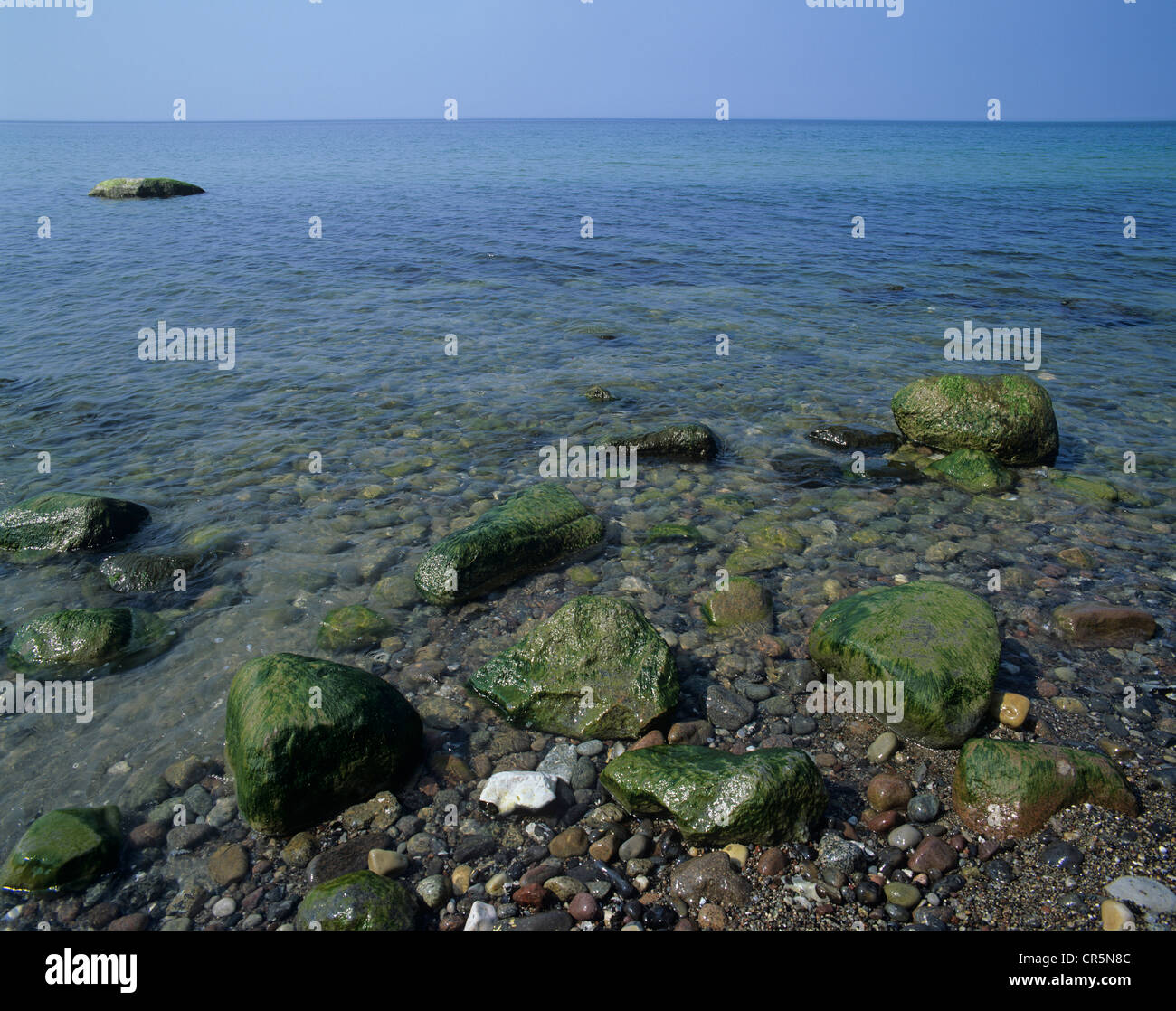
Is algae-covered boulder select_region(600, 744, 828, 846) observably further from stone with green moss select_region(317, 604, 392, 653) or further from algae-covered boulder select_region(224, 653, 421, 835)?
stone with green moss select_region(317, 604, 392, 653)

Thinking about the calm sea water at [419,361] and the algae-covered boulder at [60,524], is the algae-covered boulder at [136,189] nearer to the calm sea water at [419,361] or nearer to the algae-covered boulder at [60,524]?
the calm sea water at [419,361]

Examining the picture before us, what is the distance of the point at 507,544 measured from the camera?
25.2 ft

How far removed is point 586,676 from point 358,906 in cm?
228

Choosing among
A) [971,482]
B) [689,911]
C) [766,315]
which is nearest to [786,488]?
[971,482]

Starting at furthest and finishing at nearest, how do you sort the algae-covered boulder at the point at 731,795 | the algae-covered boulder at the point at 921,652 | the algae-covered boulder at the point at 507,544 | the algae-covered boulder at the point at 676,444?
the algae-covered boulder at the point at 676,444
the algae-covered boulder at the point at 507,544
the algae-covered boulder at the point at 921,652
the algae-covered boulder at the point at 731,795

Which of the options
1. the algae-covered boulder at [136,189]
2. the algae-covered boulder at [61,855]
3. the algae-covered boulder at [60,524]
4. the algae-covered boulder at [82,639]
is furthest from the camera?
the algae-covered boulder at [136,189]

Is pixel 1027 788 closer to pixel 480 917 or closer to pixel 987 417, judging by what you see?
pixel 480 917

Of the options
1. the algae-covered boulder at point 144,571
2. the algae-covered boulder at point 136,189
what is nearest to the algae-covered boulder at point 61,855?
the algae-covered boulder at point 144,571

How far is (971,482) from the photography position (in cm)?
945

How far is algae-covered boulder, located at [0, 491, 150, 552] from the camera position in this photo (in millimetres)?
8086

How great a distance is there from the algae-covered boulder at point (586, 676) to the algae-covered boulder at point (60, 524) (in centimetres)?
479

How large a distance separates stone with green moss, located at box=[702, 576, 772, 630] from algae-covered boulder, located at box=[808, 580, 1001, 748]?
26.4 inches

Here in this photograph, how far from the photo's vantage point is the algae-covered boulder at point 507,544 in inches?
291
